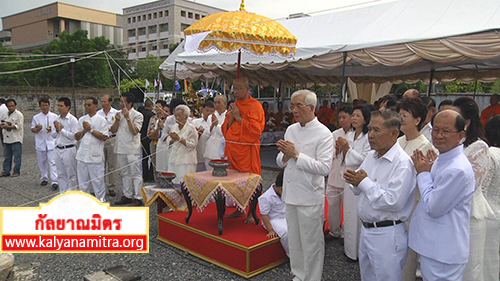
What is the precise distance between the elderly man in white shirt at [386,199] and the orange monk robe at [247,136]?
1943 mm

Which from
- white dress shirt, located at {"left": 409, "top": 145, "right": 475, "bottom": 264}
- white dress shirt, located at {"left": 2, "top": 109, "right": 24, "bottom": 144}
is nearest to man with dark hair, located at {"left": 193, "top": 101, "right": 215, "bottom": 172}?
white dress shirt, located at {"left": 409, "top": 145, "right": 475, "bottom": 264}

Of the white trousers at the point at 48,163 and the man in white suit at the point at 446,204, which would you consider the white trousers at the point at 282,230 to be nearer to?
the man in white suit at the point at 446,204

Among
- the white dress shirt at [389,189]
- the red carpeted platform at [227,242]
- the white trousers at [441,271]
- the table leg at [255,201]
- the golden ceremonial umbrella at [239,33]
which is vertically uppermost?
the golden ceremonial umbrella at [239,33]

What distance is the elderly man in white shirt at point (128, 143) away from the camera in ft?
18.8

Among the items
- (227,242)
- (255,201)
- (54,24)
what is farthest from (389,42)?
(54,24)

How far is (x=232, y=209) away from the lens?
15.9ft

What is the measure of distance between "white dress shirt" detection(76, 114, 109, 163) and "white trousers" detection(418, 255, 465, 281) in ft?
15.6

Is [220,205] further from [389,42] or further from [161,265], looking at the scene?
[389,42]

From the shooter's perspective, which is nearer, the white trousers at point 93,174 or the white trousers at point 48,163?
the white trousers at point 93,174

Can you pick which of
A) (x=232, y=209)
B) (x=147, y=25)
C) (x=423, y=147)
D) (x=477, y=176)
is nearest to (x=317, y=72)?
(x=232, y=209)

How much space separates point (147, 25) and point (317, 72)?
55217mm

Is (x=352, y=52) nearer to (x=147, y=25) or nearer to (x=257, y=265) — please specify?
(x=257, y=265)

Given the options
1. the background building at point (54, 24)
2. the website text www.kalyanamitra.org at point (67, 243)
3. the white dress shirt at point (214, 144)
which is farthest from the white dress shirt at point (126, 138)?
the background building at point (54, 24)

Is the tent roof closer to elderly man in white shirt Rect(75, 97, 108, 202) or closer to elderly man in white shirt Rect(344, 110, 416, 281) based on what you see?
elderly man in white shirt Rect(75, 97, 108, 202)
